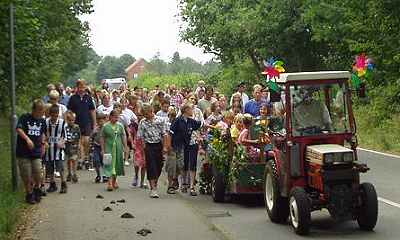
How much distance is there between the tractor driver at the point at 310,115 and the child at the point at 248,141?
6.69 feet

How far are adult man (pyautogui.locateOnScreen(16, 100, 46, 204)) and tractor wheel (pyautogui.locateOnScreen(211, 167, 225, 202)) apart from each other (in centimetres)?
292

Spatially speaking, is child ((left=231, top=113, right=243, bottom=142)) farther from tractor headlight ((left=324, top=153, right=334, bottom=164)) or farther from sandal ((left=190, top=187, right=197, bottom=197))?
tractor headlight ((left=324, top=153, right=334, bottom=164))

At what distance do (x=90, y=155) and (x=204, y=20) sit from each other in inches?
1135

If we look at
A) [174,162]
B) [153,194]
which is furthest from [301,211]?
[174,162]

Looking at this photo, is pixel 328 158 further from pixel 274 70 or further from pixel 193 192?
pixel 193 192

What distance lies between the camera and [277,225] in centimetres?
1083

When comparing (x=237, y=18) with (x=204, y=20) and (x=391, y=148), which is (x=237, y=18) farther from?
(x=391, y=148)

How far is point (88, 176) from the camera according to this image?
1653 centimetres

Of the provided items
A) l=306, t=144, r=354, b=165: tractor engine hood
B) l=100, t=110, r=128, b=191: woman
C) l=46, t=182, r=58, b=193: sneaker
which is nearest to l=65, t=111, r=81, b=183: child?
l=100, t=110, r=128, b=191: woman

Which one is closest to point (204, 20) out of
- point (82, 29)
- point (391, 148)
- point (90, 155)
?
point (82, 29)

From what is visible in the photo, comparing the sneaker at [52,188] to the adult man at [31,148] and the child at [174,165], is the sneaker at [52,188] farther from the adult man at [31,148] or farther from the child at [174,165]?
the child at [174,165]

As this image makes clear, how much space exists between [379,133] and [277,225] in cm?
1405

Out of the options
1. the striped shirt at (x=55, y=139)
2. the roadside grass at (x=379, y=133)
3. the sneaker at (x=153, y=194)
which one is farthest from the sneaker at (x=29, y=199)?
the roadside grass at (x=379, y=133)

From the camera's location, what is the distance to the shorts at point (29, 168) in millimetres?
12273
